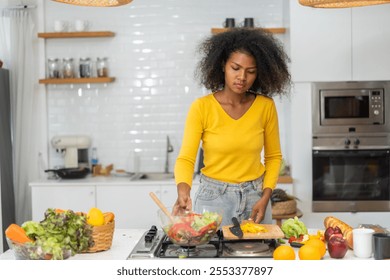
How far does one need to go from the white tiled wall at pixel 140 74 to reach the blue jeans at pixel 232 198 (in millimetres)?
2674

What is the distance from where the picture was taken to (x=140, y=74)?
5805 millimetres

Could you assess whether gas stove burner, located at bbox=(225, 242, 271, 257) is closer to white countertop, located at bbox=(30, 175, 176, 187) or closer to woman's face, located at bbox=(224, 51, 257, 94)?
woman's face, located at bbox=(224, 51, 257, 94)

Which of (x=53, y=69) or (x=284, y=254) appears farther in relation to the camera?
(x=53, y=69)

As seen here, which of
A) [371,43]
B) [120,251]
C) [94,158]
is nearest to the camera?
[120,251]

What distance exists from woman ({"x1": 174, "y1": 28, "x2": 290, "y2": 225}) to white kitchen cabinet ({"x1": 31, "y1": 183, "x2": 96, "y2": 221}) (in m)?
2.31

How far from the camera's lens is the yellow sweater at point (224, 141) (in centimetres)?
303

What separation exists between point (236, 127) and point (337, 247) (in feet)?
2.94

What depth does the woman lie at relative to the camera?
302cm

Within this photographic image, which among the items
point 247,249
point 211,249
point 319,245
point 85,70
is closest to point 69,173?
point 85,70

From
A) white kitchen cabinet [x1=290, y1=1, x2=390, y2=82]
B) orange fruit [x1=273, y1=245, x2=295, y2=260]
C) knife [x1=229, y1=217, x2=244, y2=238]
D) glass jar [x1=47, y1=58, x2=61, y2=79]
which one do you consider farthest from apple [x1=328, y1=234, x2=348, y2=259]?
glass jar [x1=47, y1=58, x2=61, y2=79]

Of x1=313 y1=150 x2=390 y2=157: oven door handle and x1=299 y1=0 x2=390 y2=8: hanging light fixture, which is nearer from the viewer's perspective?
x1=299 y1=0 x2=390 y2=8: hanging light fixture

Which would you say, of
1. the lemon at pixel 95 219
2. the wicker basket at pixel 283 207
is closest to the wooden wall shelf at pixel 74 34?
the wicker basket at pixel 283 207

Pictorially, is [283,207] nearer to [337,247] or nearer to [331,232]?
[331,232]
